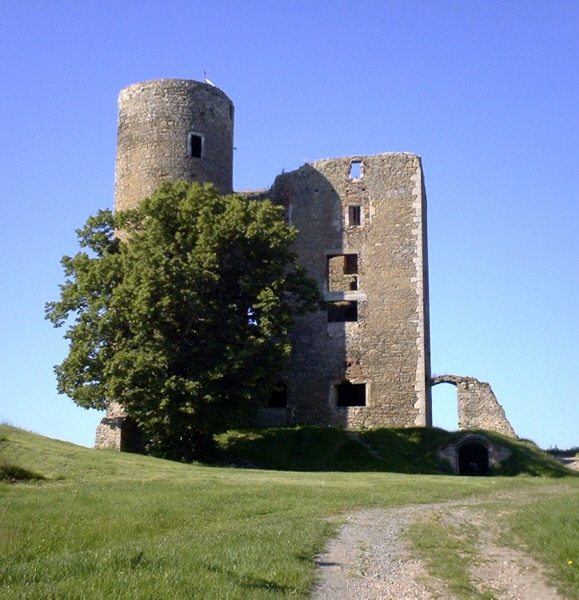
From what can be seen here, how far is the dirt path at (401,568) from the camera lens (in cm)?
1133

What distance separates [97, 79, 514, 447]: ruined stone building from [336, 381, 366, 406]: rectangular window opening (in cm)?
4

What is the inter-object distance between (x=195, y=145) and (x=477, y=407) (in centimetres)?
1415

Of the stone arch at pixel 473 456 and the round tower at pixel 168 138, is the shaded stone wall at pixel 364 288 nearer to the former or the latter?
the stone arch at pixel 473 456

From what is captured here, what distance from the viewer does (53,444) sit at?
24.3 m

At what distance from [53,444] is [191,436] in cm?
529

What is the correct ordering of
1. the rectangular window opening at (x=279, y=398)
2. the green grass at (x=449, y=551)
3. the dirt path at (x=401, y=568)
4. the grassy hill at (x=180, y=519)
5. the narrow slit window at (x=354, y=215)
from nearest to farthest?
the grassy hill at (x=180, y=519) → the dirt path at (x=401, y=568) → the green grass at (x=449, y=551) → the rectangular window opening at (x=279, y=398) → the narrow slit window at (x=354, y=215)

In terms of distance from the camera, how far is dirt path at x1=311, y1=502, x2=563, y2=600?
11.3 m

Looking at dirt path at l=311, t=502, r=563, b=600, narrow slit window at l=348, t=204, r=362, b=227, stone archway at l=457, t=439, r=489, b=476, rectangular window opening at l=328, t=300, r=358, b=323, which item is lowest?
dirt path at l=311, t=502, r=563, b=600

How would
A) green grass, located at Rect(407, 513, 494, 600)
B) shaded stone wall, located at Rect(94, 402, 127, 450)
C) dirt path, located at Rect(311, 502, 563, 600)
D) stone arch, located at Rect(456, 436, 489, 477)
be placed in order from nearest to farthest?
dirt path, located at Rect(311, 502, 563, 600)
green grass, located at Rect(407, 513, 494, 600)
shaded stone wall, located at Rect(94, 402, 127, 450)
stone arch, located at Rect(456, 436, 489, 477)

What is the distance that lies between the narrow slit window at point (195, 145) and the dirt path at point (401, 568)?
73.3 ft

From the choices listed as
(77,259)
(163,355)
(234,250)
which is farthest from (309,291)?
(77,259)

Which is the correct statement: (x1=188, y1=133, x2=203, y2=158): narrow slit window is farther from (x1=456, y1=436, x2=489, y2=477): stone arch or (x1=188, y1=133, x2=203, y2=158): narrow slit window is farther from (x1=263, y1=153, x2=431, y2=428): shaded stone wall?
(x1=456, y1=436, x2=489, y2=477): stone arch

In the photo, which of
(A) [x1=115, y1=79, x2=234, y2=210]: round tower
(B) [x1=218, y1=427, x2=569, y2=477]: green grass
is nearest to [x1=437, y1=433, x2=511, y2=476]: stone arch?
(B) [x1=218, y1=427, x2=569, y2=477]: green grass

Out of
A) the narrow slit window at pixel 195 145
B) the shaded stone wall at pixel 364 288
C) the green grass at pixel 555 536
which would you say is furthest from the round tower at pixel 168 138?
the green grass at pixel 555 536
